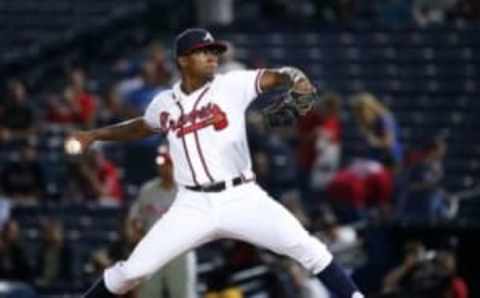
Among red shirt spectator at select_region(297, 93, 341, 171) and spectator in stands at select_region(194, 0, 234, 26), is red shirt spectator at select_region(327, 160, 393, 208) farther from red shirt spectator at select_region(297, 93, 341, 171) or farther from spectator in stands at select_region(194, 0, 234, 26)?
spectator in stands at select_region(194, 0, 234, 26)

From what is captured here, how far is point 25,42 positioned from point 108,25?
125cm

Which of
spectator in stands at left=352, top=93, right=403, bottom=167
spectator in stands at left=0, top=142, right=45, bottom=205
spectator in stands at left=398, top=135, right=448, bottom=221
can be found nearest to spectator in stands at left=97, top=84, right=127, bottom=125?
spectator in stands at left=0, top=142, right=45, bottom=205

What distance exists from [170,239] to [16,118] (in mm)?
8935

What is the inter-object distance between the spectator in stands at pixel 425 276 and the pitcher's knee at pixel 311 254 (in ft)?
8.03

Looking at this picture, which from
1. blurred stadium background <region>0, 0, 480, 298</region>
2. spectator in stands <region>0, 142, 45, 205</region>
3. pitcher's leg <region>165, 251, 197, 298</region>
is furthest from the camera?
spectator in stands <region>0, 142, 45, 205</region>

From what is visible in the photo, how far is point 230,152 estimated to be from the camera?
11.2m

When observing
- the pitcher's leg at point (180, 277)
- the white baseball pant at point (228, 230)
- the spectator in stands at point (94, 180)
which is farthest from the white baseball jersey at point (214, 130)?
the spectator in stands at point (94, 180)

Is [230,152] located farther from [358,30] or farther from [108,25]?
[108,25]

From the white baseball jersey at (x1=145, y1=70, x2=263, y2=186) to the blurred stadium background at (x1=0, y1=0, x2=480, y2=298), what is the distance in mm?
2705

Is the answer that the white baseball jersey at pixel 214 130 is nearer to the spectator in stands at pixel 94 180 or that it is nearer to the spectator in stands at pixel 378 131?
the spectator in stands at pixel 378 131

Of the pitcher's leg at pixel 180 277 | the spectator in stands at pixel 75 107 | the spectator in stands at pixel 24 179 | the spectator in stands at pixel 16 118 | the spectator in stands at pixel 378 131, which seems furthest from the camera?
the spectator in stands at pixel 75 107

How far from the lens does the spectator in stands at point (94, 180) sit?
18125mm

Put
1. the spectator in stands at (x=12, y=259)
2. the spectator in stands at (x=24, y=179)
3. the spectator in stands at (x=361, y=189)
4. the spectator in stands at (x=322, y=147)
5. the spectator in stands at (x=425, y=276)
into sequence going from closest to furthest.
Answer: the spectator in stands at (x=425, y=276), the spectator in stands at (x=12, y=259), the spectator in stands at (x=361, y=189), the spectator in stands at (x=322, y=147), the spectator in stands at (x=24, y=179)

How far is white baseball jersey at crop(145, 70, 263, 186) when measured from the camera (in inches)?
437
